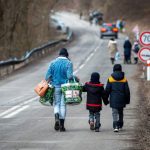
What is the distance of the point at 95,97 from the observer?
1373cm

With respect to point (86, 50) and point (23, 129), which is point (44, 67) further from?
point (23, 129)

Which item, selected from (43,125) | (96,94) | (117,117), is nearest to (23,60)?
(43,125)

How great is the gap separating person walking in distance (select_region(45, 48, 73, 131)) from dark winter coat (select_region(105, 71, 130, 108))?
87 centimetres

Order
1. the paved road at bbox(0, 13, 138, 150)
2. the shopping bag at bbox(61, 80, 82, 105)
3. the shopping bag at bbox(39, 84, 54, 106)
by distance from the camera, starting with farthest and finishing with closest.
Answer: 1. the shopping bag at bbox(39, 84, 54, 106)
2. the shopping bag at bbox(61, 80, 82, 105)
3. the paved road at bbox(0, 13, 138, 150)

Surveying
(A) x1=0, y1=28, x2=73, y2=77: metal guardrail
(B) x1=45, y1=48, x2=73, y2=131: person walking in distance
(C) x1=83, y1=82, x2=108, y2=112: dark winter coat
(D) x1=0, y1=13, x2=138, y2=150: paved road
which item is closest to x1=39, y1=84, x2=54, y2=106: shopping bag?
(B) x1=45, y1=48, x2=73, y2=131: person walking in distance

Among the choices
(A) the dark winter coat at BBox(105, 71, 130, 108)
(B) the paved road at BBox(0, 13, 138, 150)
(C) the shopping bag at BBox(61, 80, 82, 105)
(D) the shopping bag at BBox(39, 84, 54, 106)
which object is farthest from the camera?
(D) the shopping bag at BBox(39, 84, 54, 106)

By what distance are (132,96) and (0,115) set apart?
6475mm

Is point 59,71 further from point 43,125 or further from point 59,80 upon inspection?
point 43,125

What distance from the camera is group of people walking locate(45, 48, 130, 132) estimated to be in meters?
13.6

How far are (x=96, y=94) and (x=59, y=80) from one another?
0.83 m

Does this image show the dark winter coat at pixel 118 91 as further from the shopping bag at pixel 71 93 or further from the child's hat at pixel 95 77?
the shopping bag at pixel 71 93

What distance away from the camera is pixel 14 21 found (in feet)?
154

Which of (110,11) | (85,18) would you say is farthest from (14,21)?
(85,18)

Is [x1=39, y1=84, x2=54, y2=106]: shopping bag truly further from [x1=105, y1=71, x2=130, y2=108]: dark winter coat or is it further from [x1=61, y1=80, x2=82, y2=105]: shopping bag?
[x1=105, y1=71, x2=130, y2=108]: dark winter coat
